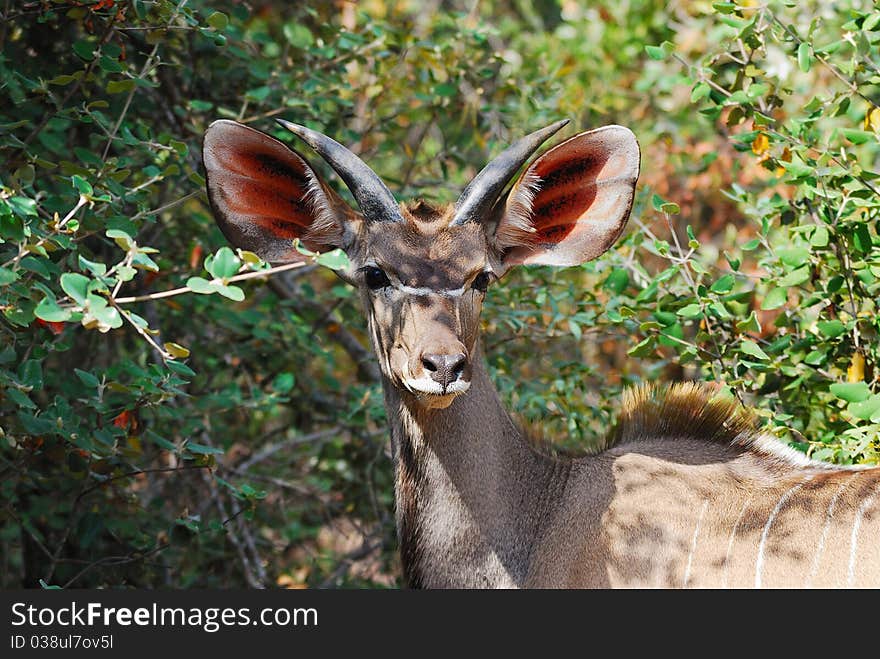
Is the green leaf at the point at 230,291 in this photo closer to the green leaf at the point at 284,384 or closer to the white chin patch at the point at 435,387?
the white chin patch at the point at 435,387

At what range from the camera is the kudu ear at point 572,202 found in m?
3.52

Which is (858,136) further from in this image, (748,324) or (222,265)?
(222,265)

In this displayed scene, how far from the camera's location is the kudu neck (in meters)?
3.37

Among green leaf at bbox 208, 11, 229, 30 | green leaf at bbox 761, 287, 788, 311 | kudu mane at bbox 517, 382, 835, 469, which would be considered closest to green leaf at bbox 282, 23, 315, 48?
green leaf at bbox 208, 11, 229, 30

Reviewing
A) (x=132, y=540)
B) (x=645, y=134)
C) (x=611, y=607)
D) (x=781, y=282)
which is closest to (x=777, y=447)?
(x=781, y=282)

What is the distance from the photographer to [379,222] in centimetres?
351

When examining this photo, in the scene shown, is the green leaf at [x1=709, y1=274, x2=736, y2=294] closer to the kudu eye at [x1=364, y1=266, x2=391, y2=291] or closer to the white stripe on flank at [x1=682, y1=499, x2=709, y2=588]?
the white stripe on flank at [x1=682, y1=499, x2=709, y2=588]

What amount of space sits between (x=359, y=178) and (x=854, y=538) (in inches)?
67.9

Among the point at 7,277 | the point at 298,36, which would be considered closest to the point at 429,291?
the point at 7,277

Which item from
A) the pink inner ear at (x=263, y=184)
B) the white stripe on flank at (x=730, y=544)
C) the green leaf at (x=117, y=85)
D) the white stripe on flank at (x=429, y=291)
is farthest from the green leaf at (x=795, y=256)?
the green leaf at (x=117, y=85)

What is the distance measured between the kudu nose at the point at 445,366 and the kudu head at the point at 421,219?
13 cm

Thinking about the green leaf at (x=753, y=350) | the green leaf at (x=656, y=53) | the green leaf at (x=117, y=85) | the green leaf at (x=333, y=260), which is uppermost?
the green leaf at (x=656, y=53)

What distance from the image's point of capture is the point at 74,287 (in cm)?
264

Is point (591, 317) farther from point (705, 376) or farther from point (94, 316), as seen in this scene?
point (94, 316)
